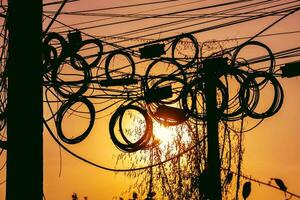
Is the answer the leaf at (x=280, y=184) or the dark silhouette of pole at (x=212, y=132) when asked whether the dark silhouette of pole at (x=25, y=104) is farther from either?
the leaf at (x=280, y=184)

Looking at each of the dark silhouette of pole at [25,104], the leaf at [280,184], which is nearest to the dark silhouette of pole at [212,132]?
the leaf at [280,184]

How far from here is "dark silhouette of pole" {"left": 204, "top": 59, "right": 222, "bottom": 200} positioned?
39.7 feet

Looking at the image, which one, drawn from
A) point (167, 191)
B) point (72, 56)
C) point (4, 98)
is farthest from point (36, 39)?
point (167, 191)

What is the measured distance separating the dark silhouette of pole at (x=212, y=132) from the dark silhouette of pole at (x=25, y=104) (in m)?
4.91

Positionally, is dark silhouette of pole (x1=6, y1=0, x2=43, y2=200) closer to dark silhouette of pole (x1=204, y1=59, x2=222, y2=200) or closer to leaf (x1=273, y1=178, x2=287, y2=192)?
dark silhouette of pole (x1=204, y1=59, x2=222, y2=200)

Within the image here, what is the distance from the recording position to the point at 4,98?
10805 mm

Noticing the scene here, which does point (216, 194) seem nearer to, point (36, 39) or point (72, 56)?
point (72, 56)

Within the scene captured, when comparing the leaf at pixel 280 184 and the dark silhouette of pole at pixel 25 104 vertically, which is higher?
the dark silhouette of pole at pixel 25 104

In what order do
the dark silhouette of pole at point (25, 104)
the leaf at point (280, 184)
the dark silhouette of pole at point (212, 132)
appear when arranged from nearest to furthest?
the dark silhouette of pole at point (25, 104), the leaf at point (280, 184), the dark silhouette of pole at point (212, 132)

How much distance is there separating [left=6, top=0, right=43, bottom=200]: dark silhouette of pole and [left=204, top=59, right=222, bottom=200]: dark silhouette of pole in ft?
16.1

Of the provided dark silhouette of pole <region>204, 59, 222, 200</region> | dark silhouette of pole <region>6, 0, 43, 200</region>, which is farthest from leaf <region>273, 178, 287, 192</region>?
dark silhouette of pole <region>6, 0, 43, 200</region>

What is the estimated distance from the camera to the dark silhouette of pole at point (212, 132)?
476 inches

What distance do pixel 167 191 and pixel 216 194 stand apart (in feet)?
70.6

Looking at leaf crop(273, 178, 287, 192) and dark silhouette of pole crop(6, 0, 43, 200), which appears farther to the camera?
leaf crop(273, 178, 287, 192)
